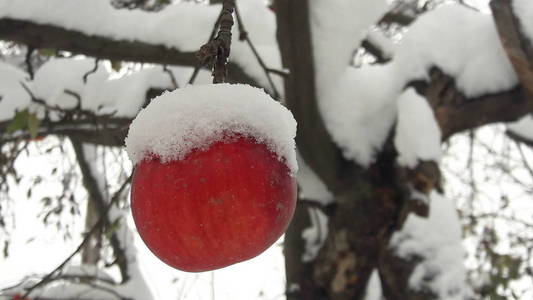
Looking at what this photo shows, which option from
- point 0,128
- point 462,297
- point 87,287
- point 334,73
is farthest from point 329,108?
point 87,287

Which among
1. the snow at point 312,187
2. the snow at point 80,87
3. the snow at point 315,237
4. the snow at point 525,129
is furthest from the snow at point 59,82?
the snow at point 525,129

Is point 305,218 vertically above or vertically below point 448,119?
below

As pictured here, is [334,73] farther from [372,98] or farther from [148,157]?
[148,157]

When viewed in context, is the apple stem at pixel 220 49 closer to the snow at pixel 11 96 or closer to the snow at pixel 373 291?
the snow at pixel 11 96

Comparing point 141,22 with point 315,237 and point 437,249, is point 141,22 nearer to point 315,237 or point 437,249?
point 315,237

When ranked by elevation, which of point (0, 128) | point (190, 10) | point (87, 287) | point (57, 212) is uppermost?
point (190, 10)

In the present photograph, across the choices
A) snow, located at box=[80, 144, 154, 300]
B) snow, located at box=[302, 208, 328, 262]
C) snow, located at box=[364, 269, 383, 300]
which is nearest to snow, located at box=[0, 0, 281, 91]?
snow, located at box=[302, 208, 328, 262]

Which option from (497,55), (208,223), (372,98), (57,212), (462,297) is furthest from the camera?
(57,212)
